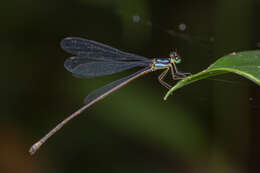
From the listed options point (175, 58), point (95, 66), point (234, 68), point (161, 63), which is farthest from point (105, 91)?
point (234, 68)

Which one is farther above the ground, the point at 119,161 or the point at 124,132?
the point at 124,132

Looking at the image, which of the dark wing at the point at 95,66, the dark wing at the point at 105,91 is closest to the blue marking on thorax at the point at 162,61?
the dark wing at the point at 95,66

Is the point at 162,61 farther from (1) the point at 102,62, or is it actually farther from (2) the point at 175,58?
(1) the point at 102,62

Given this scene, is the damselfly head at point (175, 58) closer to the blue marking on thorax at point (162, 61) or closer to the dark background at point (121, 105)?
the blue marking on thorax at point (162, 61)

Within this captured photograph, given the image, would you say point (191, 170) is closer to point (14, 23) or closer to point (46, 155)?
point (46, 155)

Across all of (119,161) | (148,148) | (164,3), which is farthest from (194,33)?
(119,161)

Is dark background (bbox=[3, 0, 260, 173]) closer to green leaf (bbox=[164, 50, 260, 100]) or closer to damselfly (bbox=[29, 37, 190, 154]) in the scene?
damselfly (bbox=[29, 37, 190, 154])

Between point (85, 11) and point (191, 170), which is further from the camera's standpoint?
point (85, 11)
